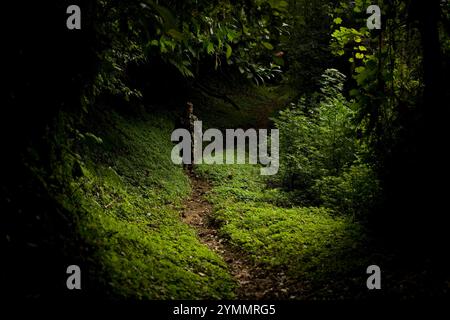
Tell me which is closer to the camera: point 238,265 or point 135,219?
point 238,265

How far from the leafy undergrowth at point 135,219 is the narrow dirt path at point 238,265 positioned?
0.30 metres

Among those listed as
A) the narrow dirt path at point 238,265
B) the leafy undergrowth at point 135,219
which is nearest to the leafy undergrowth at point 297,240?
the narrow dirt path at point 238,265

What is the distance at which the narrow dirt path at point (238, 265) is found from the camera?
6157mm

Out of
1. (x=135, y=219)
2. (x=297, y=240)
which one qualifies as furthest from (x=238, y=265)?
(x=135, y=219)

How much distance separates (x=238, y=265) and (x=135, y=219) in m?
2.52

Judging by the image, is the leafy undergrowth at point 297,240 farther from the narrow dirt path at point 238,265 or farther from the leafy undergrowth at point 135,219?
the leafy undergrowth at point 135,219

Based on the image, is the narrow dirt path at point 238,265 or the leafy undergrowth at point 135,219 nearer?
the leafy undergrowth at point 135,219

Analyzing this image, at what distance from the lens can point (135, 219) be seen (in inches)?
329

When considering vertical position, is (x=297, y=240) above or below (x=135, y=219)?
below

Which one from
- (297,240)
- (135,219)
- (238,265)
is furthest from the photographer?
(135,219)

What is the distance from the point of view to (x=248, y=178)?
15188mm

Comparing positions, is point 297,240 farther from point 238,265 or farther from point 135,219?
point 135,219

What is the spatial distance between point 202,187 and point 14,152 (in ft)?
33.6

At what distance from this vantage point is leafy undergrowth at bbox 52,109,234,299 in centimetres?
462
